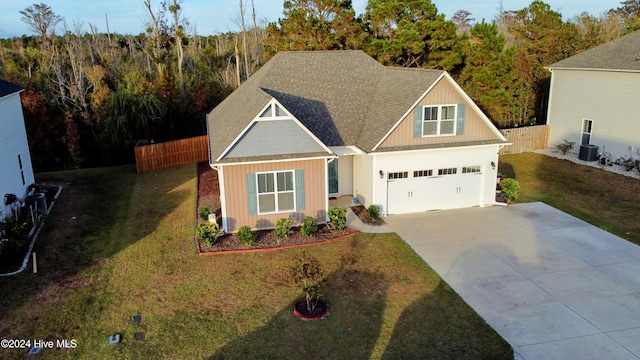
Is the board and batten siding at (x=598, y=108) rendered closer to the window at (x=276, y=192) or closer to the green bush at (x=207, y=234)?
the window at (x=276, y=192)

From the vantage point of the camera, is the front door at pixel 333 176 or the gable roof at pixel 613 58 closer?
the front door at pixel 333 176

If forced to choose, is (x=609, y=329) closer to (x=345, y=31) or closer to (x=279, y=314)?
(x=279, y=314)

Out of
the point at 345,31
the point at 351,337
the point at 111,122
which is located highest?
the point at 345,31

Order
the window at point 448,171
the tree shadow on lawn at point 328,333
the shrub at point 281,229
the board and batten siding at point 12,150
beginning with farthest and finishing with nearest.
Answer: the window at point 448,171
the board and batten siding at point 12,150
the shrub at point 281,229
the tree shadow on lawn at point 328,333

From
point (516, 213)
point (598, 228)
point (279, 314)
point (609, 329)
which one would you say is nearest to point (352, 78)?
point (516, 213)

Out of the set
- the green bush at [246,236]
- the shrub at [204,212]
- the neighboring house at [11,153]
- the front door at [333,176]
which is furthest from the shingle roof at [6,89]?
the front door at [333,176]

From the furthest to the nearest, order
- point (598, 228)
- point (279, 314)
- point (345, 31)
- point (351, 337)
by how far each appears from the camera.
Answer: point (345, 31) → point (598, 228) → point (279, 314) → point (351, 337)
